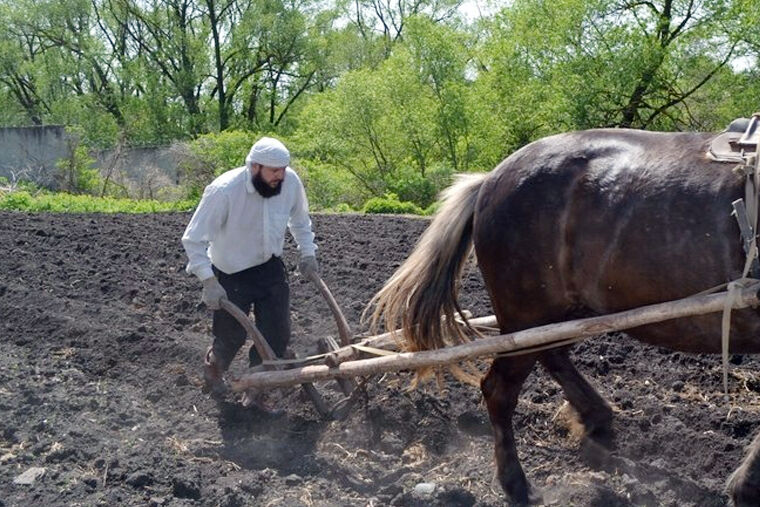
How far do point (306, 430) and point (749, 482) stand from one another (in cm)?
248

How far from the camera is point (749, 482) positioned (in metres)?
3.70

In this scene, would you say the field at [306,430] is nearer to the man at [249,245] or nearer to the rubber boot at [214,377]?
the rubber boot at [214,377]

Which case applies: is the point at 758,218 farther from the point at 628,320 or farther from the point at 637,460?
the point at 637,460

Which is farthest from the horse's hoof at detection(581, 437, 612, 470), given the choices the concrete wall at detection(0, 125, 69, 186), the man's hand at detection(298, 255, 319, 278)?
the concrete wall at detection(0, 125, 69, 186)

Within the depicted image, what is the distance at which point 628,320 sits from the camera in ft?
12.0

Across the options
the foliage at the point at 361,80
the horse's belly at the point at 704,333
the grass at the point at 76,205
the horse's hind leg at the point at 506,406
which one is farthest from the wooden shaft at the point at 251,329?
the foliage at the point at 361,80

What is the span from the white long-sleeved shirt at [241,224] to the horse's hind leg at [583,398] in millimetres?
1676

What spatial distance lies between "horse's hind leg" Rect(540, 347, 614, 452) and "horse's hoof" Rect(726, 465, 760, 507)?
2.98 feet

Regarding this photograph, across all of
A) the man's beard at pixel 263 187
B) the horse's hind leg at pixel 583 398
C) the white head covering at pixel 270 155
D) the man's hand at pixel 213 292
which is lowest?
the horse's hind leg at pixel 583 398

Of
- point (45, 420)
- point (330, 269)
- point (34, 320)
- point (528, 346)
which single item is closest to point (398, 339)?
point (528, 346)

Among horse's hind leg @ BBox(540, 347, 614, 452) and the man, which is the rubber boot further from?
horse's hind leg @ BBox(540, 347, 614, 452)

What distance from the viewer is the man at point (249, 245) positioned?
203 inches

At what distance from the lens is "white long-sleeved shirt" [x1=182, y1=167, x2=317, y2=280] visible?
5.20m

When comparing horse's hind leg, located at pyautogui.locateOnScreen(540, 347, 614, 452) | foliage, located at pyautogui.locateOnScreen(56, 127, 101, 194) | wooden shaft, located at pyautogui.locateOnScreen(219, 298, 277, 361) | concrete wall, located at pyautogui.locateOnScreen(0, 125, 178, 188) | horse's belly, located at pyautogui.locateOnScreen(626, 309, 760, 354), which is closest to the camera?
horse's belly, located at pyautogui.locateOnScreen(626, 309, 760, 354)
